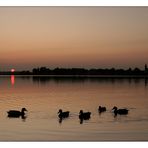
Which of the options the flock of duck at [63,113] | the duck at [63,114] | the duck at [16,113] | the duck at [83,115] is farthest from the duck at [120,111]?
the duck at [16,113]

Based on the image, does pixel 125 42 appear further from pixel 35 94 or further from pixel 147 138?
pixel 35 94

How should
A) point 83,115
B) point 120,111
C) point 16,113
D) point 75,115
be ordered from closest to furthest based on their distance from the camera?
point 120,111 < point 16,113 < point 83,115 < point 75,115

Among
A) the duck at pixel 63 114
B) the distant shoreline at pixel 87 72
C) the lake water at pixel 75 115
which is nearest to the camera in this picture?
the lake water at pixel 75 115

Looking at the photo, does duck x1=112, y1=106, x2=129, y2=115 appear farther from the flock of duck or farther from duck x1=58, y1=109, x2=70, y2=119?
duck x1=58, y1=109, x2=70, y2=119

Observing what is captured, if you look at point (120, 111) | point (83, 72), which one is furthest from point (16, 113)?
point (120, 111)

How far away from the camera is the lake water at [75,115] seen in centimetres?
595

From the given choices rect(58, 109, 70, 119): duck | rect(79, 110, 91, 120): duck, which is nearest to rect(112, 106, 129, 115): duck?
rect(79, 110, 91, 120): duck

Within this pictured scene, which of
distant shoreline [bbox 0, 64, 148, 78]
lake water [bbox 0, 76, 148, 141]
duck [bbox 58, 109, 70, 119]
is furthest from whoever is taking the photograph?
duck [bbox 58, 109, 70, 119]

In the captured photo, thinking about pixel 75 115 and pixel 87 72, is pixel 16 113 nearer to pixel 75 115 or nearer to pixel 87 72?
pixel 75 115

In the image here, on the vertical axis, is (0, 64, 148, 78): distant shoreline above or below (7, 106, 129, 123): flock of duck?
above

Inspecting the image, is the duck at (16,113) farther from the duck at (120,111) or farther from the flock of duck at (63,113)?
the duck at (120,111)

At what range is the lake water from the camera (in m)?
5.95

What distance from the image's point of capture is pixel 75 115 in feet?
23.1

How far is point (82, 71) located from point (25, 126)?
36.4 inches
